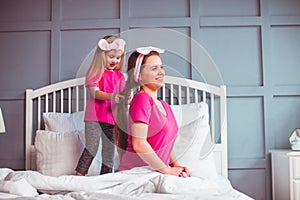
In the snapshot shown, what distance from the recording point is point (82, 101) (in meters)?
2.86

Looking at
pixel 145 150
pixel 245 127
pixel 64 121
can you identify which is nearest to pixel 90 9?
pixel 64 121

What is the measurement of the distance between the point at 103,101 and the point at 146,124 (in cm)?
49

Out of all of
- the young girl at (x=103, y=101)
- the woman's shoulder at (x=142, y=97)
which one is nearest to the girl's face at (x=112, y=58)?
the young girl at (x=103, y=101)

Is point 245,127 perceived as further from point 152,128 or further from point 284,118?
point 152,128

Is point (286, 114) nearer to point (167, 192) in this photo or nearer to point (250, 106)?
point (250, 106)

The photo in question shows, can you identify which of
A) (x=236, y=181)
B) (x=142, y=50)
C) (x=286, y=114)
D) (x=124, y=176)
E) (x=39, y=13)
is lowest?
(x=236, y=181)

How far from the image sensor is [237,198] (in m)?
1.63

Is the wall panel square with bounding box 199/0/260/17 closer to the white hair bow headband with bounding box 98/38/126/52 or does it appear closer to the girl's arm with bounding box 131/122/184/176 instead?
the white hair bow headband with bounding box 98/38/126/52

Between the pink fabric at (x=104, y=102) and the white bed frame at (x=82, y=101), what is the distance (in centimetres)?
49

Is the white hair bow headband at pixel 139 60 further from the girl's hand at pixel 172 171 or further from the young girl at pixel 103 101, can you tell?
the girl's hand at pixel 172 171

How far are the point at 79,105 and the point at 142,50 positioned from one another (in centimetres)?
104

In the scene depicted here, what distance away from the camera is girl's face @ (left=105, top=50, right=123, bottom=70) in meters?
2.27

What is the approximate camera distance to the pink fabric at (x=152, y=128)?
184 centimetres

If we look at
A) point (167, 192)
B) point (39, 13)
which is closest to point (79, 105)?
point (39, 13)
